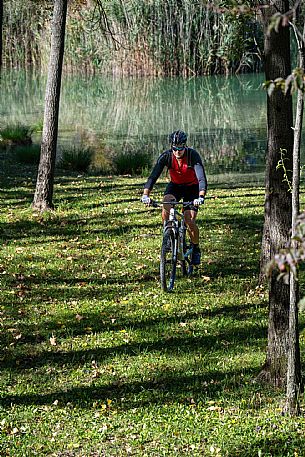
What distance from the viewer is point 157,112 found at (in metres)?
33.2

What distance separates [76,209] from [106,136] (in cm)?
1325

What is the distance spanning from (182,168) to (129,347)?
2615 mm

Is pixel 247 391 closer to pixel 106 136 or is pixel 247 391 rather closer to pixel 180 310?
pixel 180 310

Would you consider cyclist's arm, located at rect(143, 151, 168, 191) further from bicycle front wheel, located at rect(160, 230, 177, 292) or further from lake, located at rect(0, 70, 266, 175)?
lake, located at rect(0, 70, 266, 175)

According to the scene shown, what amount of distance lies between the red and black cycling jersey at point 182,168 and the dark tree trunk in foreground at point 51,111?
4.19 metres

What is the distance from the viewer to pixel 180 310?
8.30m

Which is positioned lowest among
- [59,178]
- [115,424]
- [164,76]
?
[115,424]

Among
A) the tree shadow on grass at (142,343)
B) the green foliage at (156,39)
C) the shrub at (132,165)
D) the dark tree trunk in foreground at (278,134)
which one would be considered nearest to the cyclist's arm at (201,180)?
the dark tree trunk in foreground at (278,134)

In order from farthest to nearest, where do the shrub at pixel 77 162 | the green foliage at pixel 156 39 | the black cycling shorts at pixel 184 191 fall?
the green foliage at pixel 156 39, the shrub at pixel 77 162, the black cycling shorts at pixel 184 191

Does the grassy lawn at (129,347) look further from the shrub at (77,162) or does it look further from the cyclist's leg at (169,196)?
the shrub at (77,162)

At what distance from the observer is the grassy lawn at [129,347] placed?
5508mm

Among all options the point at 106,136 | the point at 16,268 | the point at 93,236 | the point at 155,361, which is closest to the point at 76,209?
the point at 93,236

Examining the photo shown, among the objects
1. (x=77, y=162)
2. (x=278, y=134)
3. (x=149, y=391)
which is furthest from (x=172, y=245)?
(x=77, y=162)

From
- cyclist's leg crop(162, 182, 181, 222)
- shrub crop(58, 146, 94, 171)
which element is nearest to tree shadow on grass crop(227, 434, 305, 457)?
cyclist's leg crop(162, 182, 181, 222)
